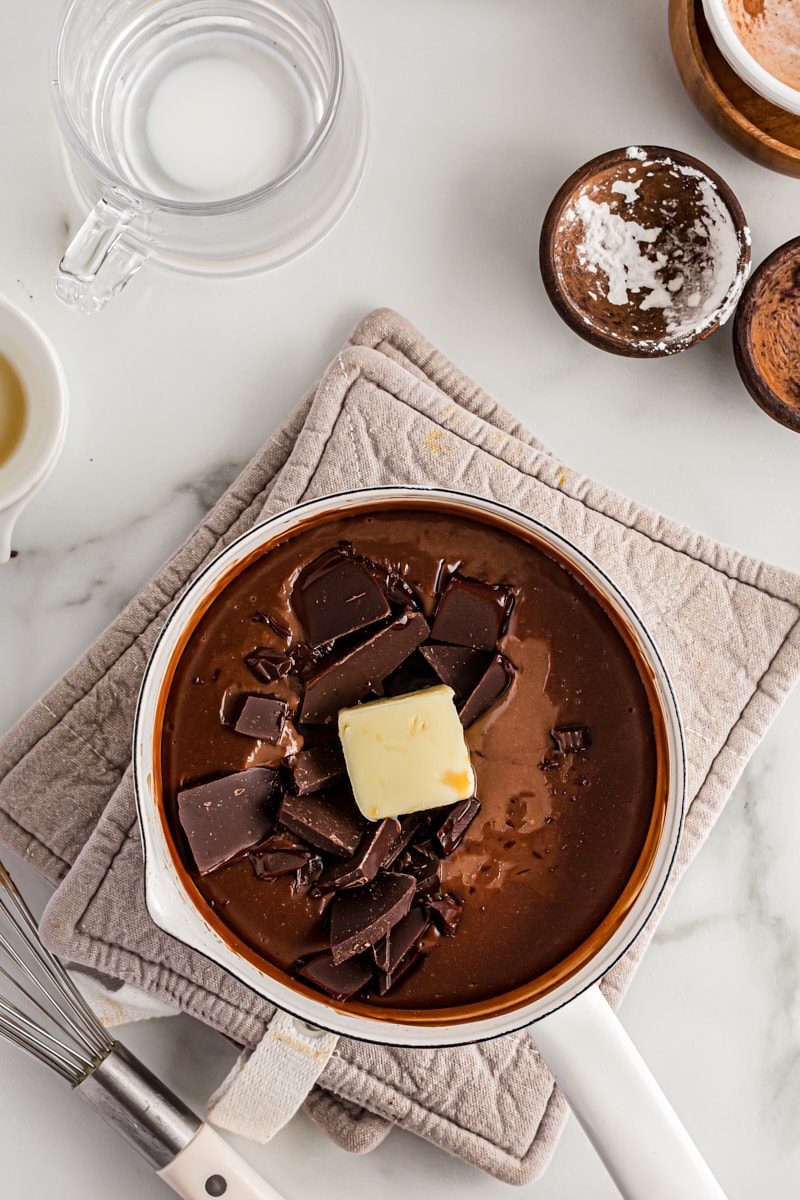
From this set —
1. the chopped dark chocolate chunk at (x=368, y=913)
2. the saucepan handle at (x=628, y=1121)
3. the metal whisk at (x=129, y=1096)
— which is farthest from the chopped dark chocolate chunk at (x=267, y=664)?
the metal whisk at (x=129, y=1096)

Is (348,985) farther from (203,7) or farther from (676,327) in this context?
(203,7)

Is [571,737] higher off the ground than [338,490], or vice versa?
[338,490]

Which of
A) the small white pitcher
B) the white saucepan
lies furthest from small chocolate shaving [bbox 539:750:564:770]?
the small white pitcher

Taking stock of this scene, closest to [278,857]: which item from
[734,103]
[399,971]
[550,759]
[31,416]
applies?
[399,971]

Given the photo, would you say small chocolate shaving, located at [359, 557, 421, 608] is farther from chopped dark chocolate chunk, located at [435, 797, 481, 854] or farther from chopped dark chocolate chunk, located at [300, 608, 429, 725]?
chopped dark chocolate chunk, located at [435, 797, 481, 854]

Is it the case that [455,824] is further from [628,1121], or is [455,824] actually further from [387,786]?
[628,1121]

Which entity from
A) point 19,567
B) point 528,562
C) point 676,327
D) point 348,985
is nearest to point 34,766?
point 19,567
